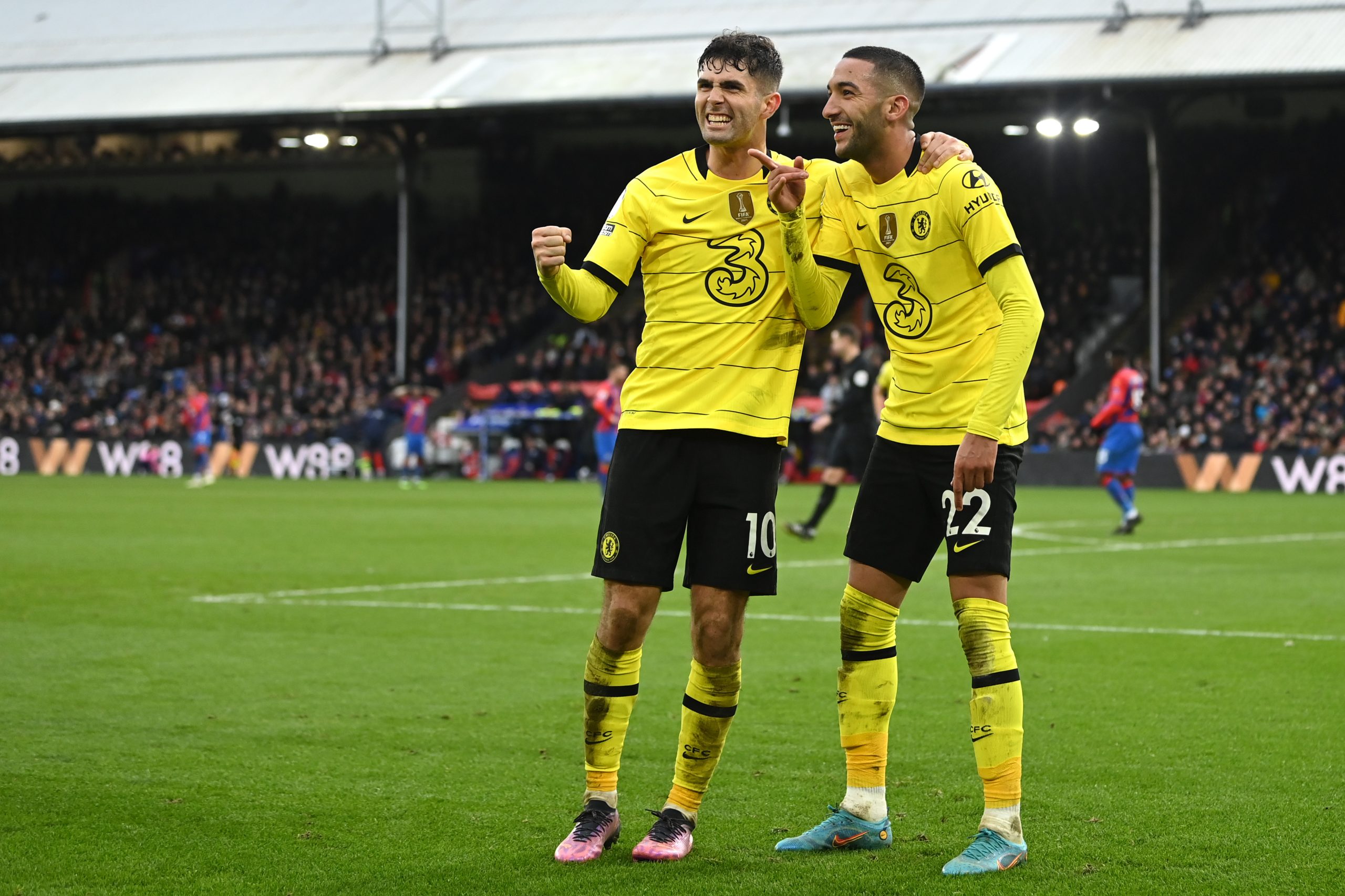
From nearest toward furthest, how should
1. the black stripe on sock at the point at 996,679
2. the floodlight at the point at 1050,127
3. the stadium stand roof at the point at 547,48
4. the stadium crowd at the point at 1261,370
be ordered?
1. the black stripe on sock at the point at 996,679
2. the stadium crowd at the point at 1261,370
3. the stadium stand roof at the point at 547,48
4. the floodlight at the point at 1050,127

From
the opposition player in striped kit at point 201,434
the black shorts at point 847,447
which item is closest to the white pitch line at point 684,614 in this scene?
the black shorts at point 847,447

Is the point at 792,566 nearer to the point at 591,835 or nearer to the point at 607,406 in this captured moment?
the point at 591,835

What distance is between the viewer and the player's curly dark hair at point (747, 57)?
15.0 ft

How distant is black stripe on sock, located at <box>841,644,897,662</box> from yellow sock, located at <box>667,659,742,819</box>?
1.12ft

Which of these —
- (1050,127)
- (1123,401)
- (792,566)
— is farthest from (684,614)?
(1050,127)

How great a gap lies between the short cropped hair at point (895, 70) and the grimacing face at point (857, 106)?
0.02 metres

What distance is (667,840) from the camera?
4500mm

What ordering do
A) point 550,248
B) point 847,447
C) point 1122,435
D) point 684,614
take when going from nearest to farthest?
point 550,248
point 684,614
point 847,447
point 1122,435

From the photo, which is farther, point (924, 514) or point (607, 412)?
point (607, 412)

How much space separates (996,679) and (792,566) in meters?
8.84

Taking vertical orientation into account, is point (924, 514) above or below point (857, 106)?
below

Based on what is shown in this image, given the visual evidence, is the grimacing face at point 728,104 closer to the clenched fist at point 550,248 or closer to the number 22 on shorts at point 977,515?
the clenched fist at point 550,248

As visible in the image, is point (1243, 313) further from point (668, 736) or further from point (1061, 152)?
point (668, 736)

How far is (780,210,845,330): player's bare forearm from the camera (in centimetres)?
445
